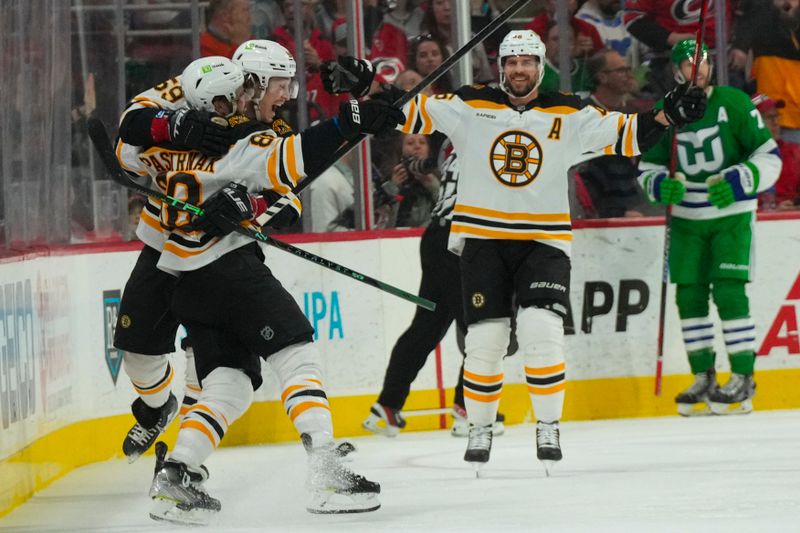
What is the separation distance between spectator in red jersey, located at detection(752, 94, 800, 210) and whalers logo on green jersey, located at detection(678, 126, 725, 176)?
0.51m

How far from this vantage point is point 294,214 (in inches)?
171

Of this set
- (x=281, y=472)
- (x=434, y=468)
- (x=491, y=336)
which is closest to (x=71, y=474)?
(x=281, y=472)

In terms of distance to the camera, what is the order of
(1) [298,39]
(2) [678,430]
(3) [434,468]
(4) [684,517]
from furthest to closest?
(1) [298,39]
(2) [678,430]
(3) [434,468]
(4) [684,517]

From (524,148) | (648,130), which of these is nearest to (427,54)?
(524,148)

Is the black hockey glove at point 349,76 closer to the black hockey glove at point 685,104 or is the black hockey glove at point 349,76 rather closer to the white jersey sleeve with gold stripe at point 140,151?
the white jersey sleeve with gold stripe at point 140,151

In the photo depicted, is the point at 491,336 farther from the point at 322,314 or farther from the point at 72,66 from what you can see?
the point at 72,66

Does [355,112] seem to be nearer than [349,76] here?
Yes

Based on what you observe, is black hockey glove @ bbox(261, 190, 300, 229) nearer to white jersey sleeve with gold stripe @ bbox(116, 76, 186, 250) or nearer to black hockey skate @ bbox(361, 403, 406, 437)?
white jersey sleeve with gold stripe @ bbox(116, 76, 186, 250)

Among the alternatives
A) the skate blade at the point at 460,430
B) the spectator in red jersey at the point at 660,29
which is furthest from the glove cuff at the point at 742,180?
the skate blade at the point at 460,430

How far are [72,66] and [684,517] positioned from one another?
10.2ft

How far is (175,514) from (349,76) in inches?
50.7

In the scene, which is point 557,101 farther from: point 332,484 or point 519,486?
point 332,484

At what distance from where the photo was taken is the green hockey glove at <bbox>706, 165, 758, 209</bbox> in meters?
5.86

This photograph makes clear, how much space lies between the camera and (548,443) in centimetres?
438
